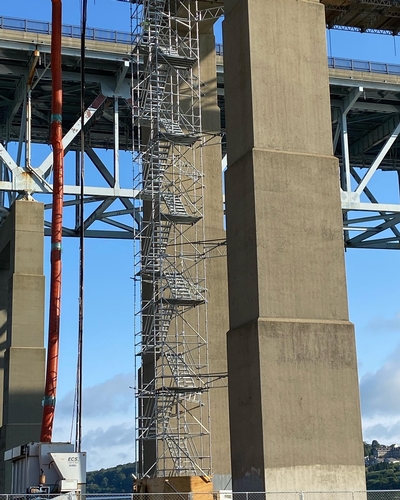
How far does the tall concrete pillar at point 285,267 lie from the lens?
23.0 metres

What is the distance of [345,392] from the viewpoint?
2381 centimetres

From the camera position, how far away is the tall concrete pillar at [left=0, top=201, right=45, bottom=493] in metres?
41.5

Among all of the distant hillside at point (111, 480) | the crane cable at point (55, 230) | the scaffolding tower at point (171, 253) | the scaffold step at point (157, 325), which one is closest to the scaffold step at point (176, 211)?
the scaffolding tower at point (171, 253)


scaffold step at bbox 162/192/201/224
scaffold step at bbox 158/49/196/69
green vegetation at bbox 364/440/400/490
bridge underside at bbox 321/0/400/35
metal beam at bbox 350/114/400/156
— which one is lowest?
green vegetation at bbox 364/440/400/490

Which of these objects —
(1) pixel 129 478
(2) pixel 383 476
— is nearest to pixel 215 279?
(2) pixel 383 476

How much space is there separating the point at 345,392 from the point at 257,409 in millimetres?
2421

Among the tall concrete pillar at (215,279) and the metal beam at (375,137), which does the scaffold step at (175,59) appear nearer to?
the tall concrete pillar at (215,279)

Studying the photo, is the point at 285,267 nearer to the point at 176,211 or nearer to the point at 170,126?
the point at 176,211

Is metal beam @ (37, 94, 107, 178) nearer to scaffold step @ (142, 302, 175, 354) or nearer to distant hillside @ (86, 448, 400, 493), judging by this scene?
scaffold step @ (142, 302, 175, 354)

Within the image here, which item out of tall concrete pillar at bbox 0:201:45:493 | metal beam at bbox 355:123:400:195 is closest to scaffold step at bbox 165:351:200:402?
tall concrete pillar at bbox 0:201:45:493

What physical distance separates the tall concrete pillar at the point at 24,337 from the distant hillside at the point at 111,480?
92.4 metres

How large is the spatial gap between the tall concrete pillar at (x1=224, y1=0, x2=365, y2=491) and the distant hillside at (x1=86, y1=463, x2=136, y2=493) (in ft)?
366

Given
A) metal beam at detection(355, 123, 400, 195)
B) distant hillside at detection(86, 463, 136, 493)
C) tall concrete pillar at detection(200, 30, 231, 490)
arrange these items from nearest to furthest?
tall concrete pillar at detection(200, 30, 231, 490) → metal beam at detection(355, 123, 400, 195) → distant hillside at detection(86, 463, 136, 493)

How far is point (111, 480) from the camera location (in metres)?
148
